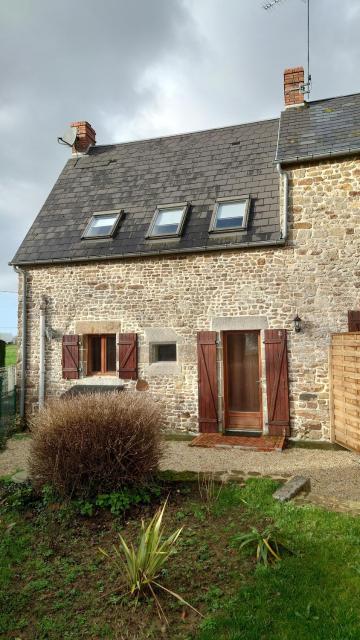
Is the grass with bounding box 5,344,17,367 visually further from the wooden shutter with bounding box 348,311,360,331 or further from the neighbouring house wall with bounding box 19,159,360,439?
the wooden shutter with bounding box 348,311,360,331

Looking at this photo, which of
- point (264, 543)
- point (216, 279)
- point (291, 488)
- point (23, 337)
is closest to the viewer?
point (264, 543)

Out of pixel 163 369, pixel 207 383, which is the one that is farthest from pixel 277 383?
pixel 163 369

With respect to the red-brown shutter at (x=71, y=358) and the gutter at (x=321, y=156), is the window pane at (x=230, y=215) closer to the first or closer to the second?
the gutter at (x=321, y=156)

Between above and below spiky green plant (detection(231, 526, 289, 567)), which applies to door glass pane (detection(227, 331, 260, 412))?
above

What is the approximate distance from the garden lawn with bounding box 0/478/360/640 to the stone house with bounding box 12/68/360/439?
4145 mm

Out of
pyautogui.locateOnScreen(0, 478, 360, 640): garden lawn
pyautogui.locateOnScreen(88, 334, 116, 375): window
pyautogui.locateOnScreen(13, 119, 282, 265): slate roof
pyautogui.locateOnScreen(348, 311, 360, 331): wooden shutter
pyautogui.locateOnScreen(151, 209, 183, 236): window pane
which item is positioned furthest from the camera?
pyautogui.locateOnScreen(88, 334, 116, 375): window

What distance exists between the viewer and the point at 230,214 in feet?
31.0

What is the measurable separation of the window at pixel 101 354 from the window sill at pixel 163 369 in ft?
3.33

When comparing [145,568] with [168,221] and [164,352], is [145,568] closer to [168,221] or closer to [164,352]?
[164,352]

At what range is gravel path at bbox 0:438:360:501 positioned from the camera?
5691 millimetres

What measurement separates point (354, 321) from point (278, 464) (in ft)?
10.3

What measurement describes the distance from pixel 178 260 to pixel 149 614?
279 inches

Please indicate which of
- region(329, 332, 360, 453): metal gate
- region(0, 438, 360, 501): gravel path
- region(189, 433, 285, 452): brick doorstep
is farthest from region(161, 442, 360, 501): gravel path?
region(329, 332, 360, 453): metal gate

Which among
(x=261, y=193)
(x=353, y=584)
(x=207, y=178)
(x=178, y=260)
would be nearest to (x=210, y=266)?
(x=178, y=260)
